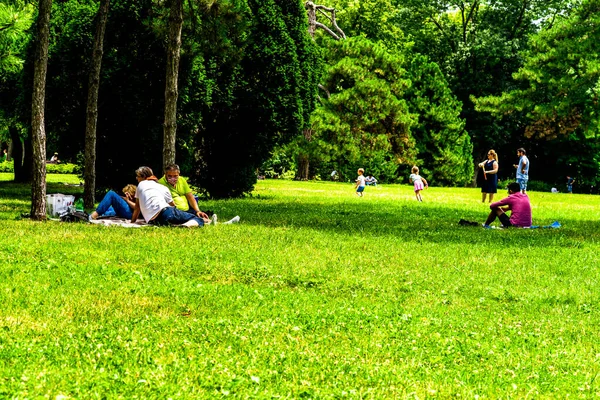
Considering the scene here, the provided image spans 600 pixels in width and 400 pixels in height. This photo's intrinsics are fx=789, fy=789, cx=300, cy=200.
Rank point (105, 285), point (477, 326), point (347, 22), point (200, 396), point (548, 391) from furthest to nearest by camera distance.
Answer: point (347, 22), point (105, 285), point (477, 326), point (548, 391), point (200, 396)

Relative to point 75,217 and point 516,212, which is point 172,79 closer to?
point 75,217

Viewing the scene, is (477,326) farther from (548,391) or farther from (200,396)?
(200,396)

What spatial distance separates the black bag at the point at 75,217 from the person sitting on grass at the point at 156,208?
1051 millimetres

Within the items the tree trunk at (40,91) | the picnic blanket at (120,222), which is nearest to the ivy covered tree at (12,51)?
the tree trunk at (40,91)

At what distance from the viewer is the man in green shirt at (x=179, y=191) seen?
16.9 m

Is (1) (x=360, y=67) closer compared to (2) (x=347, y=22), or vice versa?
(1) (x=360, y=67)

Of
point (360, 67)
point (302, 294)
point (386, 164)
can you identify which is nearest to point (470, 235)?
point (302, 294)

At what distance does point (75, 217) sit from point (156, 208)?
6.14ft

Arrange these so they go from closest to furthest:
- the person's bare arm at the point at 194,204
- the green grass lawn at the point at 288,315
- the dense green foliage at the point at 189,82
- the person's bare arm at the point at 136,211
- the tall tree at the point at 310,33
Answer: the green grass lawn at the point at 288,315, the person's bare arm at the point at 136,211, the person's bare arm at the point at 194,204, the dense green foliage at the point at 189,82, the tall tree at the point at 310,33

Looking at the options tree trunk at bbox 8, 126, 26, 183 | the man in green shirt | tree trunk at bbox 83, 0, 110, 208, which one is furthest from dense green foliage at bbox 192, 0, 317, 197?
tree trunk at bbox 8, 126, 26, 183

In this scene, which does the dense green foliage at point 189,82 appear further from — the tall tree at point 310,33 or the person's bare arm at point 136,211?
the tall tree at point 310,33

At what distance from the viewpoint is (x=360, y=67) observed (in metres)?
49.1

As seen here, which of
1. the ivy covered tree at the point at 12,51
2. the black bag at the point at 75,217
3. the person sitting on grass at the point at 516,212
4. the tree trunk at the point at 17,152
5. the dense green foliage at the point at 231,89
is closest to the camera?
the black bag at the point at 75,217

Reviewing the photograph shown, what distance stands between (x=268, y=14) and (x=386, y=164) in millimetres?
31154
